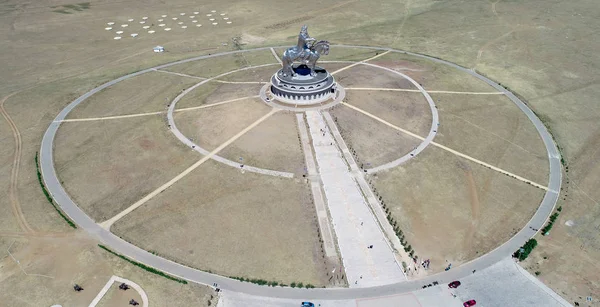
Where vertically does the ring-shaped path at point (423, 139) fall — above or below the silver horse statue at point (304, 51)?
below

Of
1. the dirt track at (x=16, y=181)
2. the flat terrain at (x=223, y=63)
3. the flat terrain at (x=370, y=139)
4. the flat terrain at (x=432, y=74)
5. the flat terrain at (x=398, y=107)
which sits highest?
the flat terrain at (x=432, y=74)

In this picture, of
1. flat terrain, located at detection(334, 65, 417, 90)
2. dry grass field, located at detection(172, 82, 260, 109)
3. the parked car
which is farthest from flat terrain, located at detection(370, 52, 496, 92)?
the parked car

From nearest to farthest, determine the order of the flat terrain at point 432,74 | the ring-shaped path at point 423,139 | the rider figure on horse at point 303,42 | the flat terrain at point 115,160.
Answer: the flat terrain at point 115,160, the ring-shaped path at point 423,139, the rider figure on horse at point 303,42, the flat terrain at point 432,74

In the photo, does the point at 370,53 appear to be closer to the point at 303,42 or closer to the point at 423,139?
the point at 303,42

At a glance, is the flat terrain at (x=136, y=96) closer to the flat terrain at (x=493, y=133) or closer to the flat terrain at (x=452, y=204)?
the flat terrain at (x=452, y=204)

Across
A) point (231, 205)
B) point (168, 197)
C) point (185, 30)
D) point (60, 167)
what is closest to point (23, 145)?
point (60, 167)

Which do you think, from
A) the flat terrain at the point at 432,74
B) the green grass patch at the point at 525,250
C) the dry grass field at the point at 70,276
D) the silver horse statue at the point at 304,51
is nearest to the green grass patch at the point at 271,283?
the dry grass field at the point at 70,276
